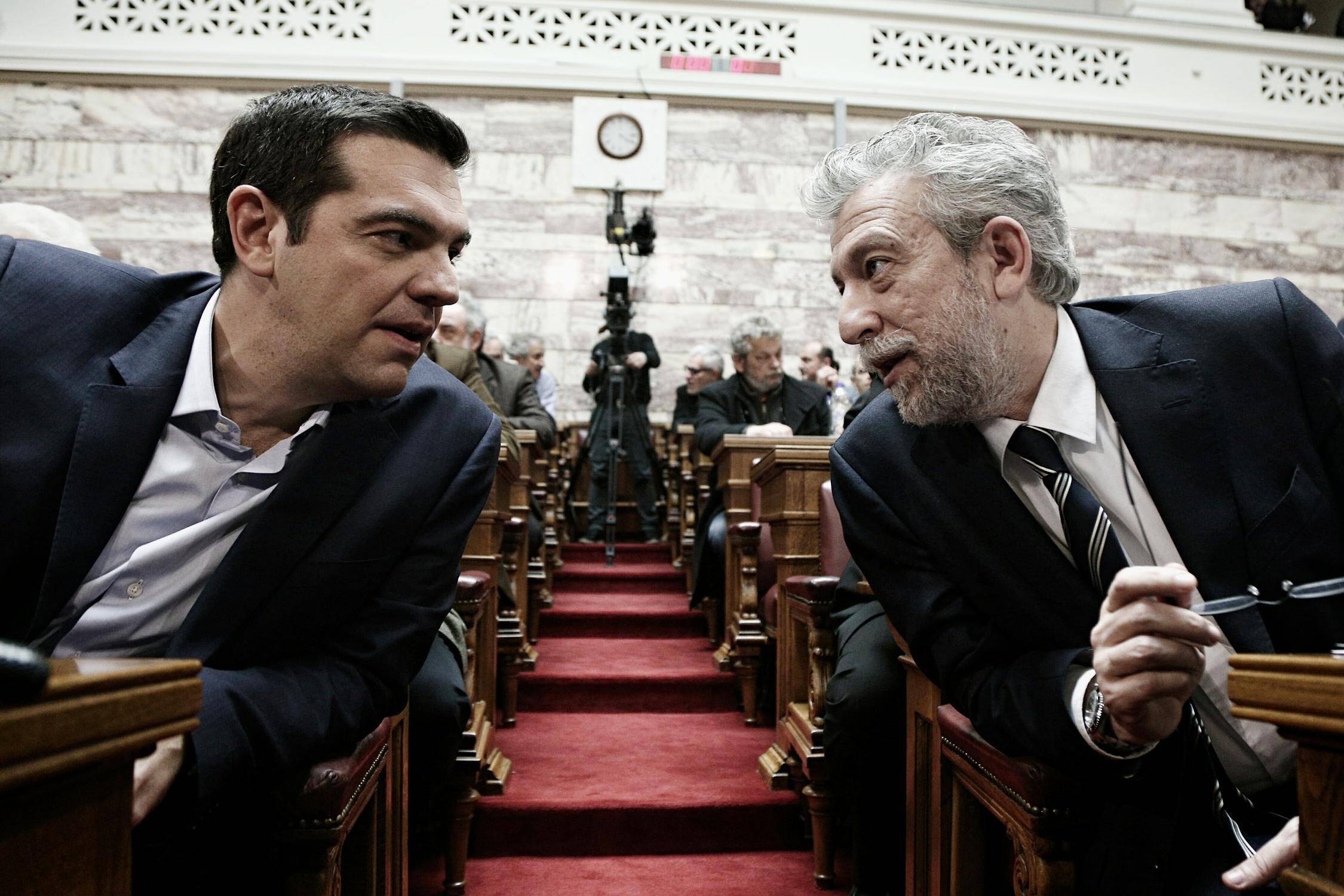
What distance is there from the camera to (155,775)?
0.82 meters

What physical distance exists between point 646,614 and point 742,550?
1.00 m

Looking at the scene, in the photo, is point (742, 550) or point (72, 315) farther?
point (742, 550)

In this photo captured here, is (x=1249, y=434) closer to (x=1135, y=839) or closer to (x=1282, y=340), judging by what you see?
(x=1282, y=340)

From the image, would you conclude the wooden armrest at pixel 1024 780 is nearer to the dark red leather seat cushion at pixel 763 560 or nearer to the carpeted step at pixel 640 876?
the carpeted step at pixel 640 876

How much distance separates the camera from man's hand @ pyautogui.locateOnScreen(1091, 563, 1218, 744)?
84cm

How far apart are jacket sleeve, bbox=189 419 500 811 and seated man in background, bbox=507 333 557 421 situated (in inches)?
183

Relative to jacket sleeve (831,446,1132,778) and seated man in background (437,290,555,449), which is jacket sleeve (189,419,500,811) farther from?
seated man in background (437,290,555,449)

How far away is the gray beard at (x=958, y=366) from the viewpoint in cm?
121

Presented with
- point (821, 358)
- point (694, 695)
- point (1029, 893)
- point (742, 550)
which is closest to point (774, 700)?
point (694, 695)

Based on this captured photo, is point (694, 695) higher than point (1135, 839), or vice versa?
point (1135, 839)

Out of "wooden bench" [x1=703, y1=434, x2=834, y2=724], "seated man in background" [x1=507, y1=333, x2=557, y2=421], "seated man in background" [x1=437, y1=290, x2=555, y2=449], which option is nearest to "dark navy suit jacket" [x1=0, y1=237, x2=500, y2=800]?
"wooden bench" [x1=703, y1=434, x2=834, y2=724]

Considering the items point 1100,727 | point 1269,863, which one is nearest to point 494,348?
point 1100,727

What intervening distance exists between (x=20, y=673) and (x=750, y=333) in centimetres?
388

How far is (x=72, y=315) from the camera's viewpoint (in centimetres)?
109
